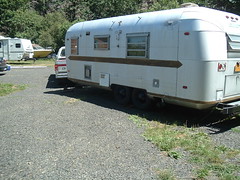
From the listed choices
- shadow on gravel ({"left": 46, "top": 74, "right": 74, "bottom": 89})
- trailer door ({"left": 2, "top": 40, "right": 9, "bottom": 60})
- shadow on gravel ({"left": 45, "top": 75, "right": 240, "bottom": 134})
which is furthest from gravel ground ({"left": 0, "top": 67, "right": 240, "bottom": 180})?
trailer door ({"left": 2, "top": 40, "right": 9, "bottom": 60})

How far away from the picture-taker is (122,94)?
883 centimetres

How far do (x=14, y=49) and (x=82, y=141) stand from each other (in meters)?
22.3

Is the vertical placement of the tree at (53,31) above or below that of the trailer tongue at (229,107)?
above

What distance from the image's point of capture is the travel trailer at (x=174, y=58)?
611cm

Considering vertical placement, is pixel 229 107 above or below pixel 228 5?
below

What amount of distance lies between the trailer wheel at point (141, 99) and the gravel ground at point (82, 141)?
0.27m

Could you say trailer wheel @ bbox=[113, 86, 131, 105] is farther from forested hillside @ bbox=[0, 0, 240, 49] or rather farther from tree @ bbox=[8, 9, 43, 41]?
tree @ bbox=[8, 9, 43, 41]

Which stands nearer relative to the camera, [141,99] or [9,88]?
[141,99]

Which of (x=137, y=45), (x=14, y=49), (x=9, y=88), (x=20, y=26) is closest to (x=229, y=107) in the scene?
(x=137, y=45)

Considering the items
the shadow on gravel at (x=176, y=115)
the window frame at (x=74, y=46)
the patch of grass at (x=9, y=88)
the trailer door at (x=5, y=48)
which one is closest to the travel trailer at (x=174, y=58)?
the shadow on gravel at (x=176, y=115)

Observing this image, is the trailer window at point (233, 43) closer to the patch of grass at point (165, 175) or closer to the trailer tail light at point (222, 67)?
the trailer tail light at point (222, 67)

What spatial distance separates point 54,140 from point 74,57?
561 cm

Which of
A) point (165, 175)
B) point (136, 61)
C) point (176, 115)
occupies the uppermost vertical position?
point (136, 61)

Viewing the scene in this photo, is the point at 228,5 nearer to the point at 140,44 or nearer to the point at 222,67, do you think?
the point at 140,44
